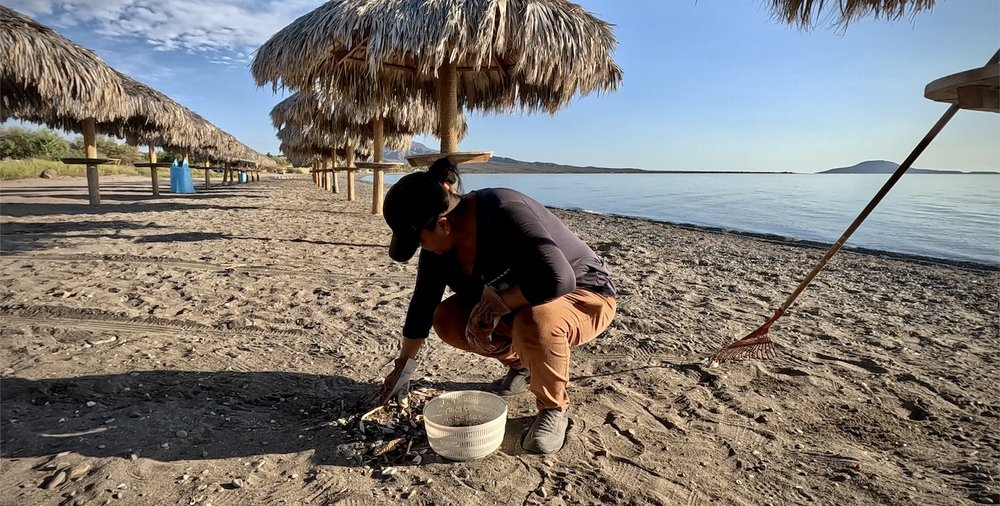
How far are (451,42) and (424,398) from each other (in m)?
3.37

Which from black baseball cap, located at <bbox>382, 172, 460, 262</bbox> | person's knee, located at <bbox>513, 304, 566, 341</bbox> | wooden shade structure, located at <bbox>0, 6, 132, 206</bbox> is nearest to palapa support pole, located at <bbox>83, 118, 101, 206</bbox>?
wooden shade structure, located at <bbox>0, 6, 132, 206</bbox>

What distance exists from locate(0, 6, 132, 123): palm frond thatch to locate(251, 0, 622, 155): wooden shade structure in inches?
129

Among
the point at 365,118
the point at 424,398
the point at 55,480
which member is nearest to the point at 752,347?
the point at 424,398

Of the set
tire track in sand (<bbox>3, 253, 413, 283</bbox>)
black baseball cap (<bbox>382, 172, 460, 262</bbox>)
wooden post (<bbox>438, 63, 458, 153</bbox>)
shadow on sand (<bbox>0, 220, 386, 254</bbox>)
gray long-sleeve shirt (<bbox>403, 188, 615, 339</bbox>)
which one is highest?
wooden post (<bbox>438, 63, 458, 153</bbox>)

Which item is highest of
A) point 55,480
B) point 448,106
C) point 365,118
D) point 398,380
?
point 365,118

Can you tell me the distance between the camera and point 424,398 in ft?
6.53

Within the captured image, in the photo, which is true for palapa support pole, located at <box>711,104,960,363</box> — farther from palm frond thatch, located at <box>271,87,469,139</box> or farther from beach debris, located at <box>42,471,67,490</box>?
palm frond thatch, located at <box>271,87,469,139</box>

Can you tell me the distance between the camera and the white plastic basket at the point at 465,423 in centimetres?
154

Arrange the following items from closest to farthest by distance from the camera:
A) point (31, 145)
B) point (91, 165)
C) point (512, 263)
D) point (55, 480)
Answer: point (55, 480)
point (512, 263)
point (91, 165)
point (31, 145)

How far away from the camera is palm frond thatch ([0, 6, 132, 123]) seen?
19.2 ft

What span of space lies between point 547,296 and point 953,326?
355cm

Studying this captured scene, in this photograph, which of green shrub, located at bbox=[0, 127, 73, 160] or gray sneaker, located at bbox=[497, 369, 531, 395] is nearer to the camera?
gray sneaker, located at bbox=[497, 369, 531, 395]

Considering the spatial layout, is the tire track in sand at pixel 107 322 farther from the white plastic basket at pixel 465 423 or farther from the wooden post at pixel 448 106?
the wooden post at pixel 448 106

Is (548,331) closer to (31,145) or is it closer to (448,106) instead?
(448,106)
